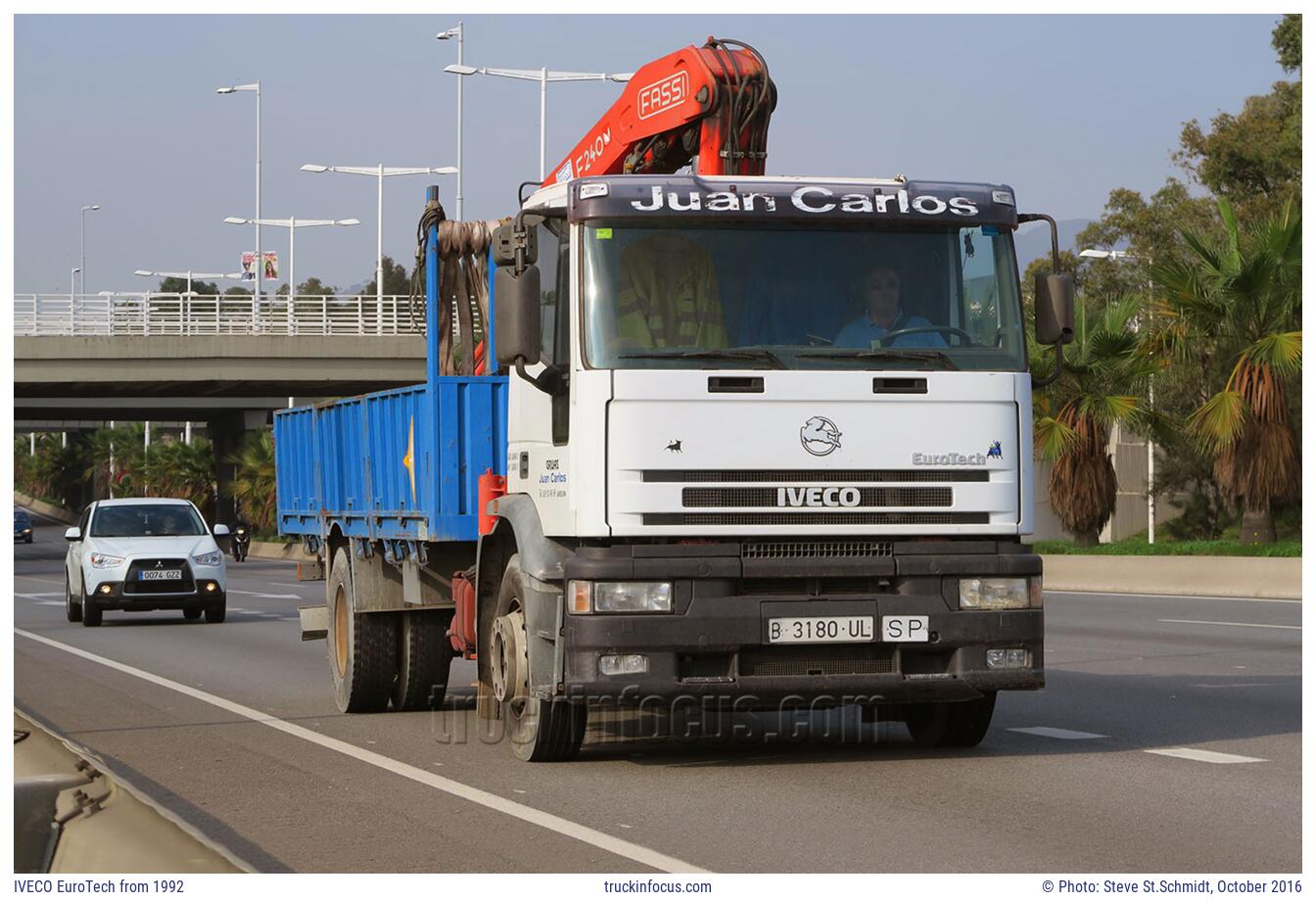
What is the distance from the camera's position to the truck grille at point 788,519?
388 inches

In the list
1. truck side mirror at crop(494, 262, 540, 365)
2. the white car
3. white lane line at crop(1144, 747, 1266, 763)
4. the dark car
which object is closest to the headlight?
white lane line at crop(1144, 747, 1266, 763)

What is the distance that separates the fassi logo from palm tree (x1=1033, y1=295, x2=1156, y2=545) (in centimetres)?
2113

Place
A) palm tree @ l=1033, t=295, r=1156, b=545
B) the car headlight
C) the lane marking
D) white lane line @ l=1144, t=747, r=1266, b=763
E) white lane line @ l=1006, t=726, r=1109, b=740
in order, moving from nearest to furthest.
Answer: the car headlight < white lane line @ l=1144, t=747, r=1266, b=763 < white lane line @ l=1006, t=726, r=1109, b=740 < the lane marking < palm tree @ l=1033, t=295, r=1156, b=545

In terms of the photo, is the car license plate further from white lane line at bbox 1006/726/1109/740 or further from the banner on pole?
the banner on pole

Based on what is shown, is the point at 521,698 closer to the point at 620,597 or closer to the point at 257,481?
the point at 620,597

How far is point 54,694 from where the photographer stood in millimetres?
15820

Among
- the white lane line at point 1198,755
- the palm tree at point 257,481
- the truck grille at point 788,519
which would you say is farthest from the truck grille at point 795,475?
the palm tree at point 257,481

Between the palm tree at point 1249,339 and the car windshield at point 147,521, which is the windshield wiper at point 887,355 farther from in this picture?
the palm tree at point 1249,339

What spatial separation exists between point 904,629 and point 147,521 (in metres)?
19.2

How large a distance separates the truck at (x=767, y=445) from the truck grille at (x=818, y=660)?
0.01 metres

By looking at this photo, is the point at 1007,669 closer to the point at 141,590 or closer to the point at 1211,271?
the point at 141,590

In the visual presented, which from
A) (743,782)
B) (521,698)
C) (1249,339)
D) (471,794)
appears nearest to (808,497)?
(743,782)

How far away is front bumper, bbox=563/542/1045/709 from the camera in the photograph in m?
9.72

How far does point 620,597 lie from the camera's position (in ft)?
31.9
